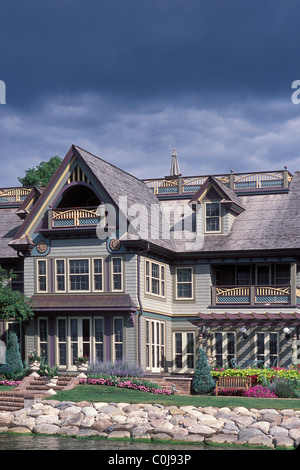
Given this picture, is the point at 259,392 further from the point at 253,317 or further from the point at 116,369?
the point at 253,317

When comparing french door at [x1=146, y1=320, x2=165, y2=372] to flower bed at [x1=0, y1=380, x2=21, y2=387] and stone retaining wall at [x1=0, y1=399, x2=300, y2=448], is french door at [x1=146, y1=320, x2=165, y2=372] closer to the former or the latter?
flower bed at [x1=0, y1=380, x2=21, y2=387]

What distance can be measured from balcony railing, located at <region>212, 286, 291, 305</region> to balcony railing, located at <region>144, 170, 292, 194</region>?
267 inches

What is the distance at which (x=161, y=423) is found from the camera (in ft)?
90.9

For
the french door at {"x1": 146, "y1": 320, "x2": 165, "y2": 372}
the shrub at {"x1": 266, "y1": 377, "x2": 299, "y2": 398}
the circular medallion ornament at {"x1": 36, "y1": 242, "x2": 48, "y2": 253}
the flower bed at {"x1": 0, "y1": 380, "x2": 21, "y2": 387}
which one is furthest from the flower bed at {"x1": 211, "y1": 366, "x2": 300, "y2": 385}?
the circular medallion ornament at {"x1": 36, "y1": 242, "x2": 48, "y2": 253}

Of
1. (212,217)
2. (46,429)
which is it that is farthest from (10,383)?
(212,217)

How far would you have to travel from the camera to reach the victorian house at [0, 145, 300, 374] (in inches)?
1524

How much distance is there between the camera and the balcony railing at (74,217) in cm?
3916

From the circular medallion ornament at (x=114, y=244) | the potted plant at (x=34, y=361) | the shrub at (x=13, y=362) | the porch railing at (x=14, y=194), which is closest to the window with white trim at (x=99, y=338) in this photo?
the potted plant at (x=34, y=361)

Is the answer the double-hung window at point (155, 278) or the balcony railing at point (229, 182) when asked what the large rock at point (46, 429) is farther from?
the balcony railing at point (229, 182)

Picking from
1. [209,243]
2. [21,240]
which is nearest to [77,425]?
[21,240]

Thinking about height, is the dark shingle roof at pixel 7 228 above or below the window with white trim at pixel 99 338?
above

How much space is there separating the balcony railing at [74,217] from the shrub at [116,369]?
6771 millimetres

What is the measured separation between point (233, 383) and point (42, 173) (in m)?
31.0

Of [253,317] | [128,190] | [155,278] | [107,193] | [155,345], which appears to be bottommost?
[155,345]
